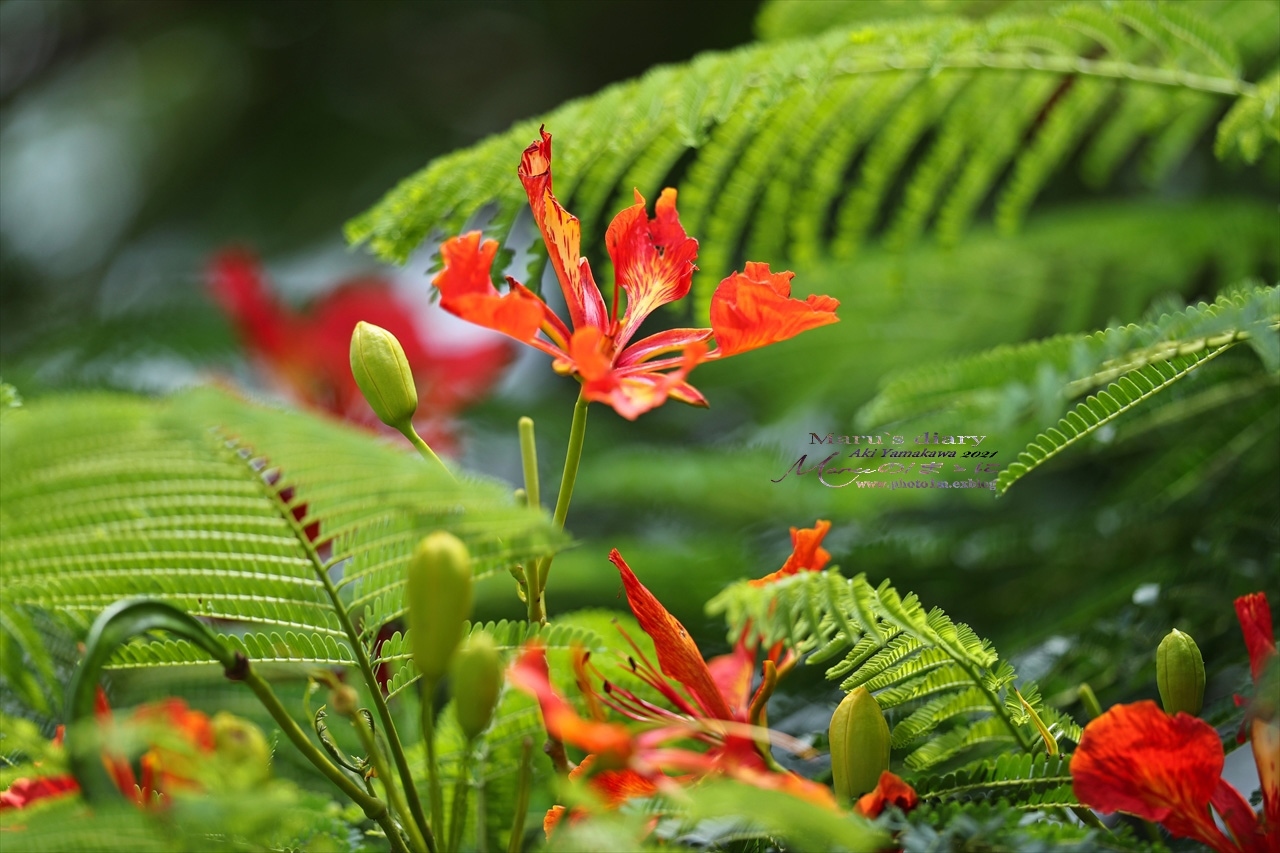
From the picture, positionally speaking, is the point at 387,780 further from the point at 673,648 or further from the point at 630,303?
the point at 630,303

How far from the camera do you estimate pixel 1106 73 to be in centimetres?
90

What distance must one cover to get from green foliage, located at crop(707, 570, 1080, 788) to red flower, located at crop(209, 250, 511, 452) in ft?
3.13

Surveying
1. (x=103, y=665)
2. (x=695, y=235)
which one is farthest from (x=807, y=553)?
(x=695, y=235)

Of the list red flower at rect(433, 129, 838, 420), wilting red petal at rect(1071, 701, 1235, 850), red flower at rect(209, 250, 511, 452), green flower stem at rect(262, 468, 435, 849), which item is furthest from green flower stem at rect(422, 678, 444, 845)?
red flower at rect(209, 250, 511, 452)

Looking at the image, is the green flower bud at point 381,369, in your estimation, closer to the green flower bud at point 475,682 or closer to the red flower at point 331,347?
the green flower bud at point 475,682

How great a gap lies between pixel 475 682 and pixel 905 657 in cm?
19

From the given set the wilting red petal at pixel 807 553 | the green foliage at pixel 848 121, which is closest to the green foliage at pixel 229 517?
the wilting red petal at pixel 807 553

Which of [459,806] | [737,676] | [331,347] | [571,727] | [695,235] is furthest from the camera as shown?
[331,347]

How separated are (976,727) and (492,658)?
249mm

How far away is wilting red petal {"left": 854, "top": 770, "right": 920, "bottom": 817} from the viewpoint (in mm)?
444

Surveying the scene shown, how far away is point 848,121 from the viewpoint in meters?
1.01

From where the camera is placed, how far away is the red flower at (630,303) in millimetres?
459

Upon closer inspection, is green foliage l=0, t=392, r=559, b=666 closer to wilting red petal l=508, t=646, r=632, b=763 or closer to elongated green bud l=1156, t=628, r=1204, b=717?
wilting red petal l=508, t=646, r=632, b=763

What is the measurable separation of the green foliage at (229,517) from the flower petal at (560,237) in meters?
0.16
